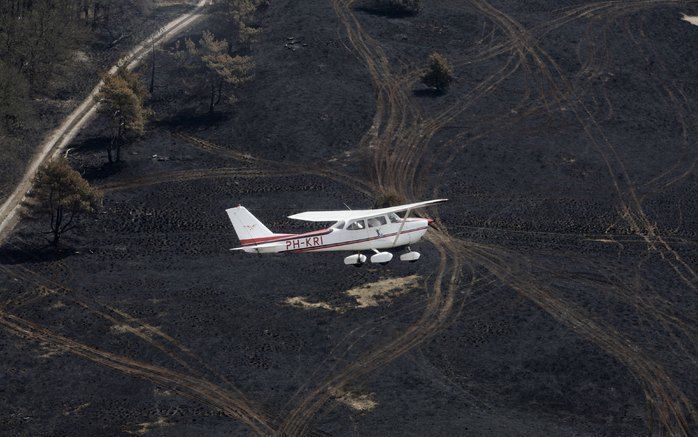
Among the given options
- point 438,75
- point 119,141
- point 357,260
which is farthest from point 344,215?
point 438,75

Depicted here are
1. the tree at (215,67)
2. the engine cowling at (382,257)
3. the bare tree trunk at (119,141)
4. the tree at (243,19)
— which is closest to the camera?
the engine cowling at (382,257)

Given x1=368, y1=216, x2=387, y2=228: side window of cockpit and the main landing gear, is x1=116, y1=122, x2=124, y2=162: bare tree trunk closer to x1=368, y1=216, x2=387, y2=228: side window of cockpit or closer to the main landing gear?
the main landing gear

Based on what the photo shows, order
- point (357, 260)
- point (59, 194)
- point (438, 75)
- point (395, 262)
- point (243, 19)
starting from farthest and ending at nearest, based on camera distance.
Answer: point (243, 19) < point (438, 75) < point (59, 194) < point (395, 262) < point (357, 260)

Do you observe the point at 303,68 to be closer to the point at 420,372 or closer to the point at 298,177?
the point at 298,177

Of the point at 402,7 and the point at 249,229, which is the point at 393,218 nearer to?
the point at 249,229

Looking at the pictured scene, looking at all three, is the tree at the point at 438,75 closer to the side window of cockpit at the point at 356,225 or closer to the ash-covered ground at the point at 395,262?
the ash-covered ground at the point at 395,262

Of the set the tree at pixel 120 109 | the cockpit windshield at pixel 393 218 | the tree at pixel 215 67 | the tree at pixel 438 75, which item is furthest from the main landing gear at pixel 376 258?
the tree at pixel 438 75
